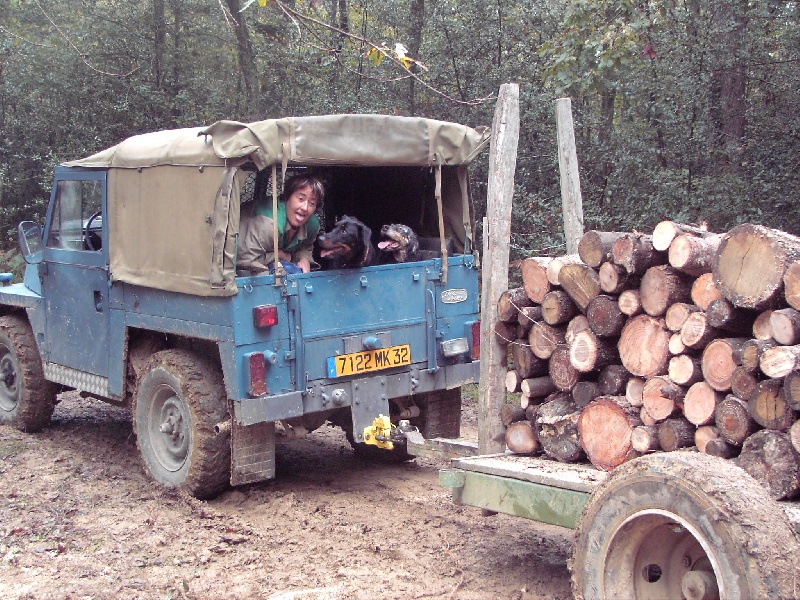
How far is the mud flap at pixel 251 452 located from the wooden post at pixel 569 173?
2.39 metres

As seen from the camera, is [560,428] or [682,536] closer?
[682,536]

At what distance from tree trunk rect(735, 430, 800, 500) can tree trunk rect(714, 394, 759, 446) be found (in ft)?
0.24

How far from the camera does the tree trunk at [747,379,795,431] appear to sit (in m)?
3.57

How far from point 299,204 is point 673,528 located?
362 cm

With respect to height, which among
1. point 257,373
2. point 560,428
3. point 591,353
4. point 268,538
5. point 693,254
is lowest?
point 268,538

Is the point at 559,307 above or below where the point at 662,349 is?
above

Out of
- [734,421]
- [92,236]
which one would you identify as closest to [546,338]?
[734,421]

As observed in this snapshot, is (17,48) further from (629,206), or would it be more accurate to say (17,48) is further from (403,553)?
(403,553)

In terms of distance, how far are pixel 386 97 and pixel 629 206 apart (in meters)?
4.87

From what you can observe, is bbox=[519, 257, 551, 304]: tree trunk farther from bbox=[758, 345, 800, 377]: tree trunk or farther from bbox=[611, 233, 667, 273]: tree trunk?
bbox=[758, 345, 800, 377]: tree trunk

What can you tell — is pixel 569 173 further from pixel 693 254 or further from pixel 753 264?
pixel 753 264

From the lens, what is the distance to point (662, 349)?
13.7ft

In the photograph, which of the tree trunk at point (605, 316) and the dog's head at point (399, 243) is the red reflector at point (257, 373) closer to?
the dog's head at point (399, 243)

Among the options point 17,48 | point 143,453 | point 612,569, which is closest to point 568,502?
point 612,569
